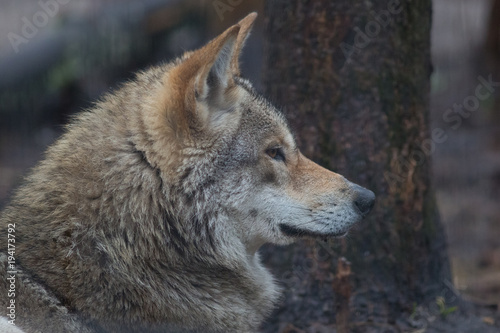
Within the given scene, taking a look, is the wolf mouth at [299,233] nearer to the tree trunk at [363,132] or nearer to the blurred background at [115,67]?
the tree trunk at [363,132]

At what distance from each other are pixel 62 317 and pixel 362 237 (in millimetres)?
2876

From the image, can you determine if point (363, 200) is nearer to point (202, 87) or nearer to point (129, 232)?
point (202, 87)

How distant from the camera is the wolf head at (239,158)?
148 inches

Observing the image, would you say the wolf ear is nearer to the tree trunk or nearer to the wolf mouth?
the wolf mouth

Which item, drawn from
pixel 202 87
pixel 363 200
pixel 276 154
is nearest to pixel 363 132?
pixel 363 200

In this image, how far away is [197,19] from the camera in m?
12.5

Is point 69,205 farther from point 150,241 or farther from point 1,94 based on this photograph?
point 1,94

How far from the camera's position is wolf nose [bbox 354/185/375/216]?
14.0 feet

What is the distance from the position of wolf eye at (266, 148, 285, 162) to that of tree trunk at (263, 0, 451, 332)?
1.32m

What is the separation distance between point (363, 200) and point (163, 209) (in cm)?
142

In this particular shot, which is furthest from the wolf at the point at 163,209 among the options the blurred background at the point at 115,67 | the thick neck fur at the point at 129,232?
the blurred background at the point at 115,67

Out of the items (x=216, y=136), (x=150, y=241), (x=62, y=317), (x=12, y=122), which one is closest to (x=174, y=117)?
(x=216, y=136)

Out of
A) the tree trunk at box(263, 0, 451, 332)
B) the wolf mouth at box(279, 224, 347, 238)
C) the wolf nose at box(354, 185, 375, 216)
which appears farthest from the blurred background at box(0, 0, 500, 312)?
the wolf mouth at box(279, 224, 347, 238)

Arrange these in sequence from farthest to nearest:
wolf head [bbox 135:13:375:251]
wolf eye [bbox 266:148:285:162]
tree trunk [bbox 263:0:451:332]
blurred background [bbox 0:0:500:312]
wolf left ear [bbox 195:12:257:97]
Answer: blurred background [bbox 0:0:500:312] < tree trunk [bbox 263:0:451:332] < wolf eye [bbox 266:148:285:162] < wolf head [bbox 135:13:375:251] < wolf left ear [bbox 195:12:257:97]
